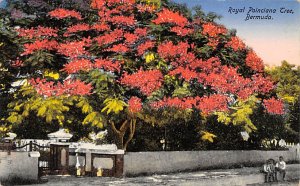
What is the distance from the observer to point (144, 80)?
1266 cm

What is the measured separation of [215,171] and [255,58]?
4048 mm

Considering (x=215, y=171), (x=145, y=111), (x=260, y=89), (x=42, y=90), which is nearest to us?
(x=42, y=90)

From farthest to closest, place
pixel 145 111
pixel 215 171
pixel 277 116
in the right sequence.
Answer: pixel 215 171
pixel 277 116
pixel 145 111

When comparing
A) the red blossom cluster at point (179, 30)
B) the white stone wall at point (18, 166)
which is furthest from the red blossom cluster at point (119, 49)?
the white stone wall at point (18, 166)

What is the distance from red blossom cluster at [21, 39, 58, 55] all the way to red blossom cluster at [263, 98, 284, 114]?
5516 mm

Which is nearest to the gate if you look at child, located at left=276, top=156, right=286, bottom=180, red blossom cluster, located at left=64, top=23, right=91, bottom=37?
red blossom cluster, located at left=64, top=23, right=91, bottom=37

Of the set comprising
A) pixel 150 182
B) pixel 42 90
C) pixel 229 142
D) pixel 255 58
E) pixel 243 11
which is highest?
pixel 243 11

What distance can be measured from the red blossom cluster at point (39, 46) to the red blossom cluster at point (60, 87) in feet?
2.20

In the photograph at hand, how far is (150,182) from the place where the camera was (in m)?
13.3

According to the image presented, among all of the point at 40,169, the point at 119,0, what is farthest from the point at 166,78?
the point at 40,169

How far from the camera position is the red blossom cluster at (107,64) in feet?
41.0

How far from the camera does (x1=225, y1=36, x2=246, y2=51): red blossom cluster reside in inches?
532

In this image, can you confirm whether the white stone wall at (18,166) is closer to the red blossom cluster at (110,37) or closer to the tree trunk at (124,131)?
the tree trunk at (124,131)

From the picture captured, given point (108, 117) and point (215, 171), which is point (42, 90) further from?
point (215, 171)
